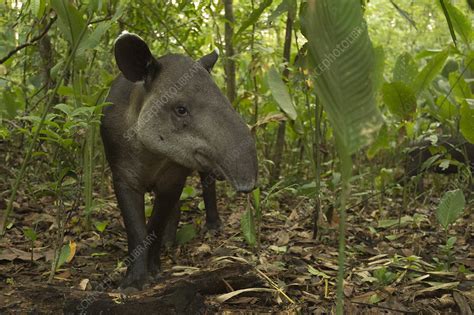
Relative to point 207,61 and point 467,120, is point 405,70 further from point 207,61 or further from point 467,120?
point 207,61

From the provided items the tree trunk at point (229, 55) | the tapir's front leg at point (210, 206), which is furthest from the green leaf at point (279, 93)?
the tree trunk at point (229, 55)

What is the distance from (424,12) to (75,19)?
7230 mm

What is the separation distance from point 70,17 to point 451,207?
2378 mm

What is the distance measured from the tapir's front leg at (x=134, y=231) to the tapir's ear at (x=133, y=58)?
658 mm

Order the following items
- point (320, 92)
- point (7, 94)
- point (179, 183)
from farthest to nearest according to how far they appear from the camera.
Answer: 1. point (7, 94)
2. point (179, 183)
3. point (320, 92)

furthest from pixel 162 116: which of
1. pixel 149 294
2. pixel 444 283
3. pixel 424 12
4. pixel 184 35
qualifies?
pixel 424 12

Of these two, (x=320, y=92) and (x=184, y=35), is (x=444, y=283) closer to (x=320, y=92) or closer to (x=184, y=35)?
(x=320, y=92)

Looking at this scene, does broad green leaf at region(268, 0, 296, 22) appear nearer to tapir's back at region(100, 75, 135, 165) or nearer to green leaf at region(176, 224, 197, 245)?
tapir's back at region(100, 75, 135, 165)

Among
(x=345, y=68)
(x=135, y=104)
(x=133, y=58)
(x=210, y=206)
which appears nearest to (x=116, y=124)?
(x=135, y=104)

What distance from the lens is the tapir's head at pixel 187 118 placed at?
293 cm

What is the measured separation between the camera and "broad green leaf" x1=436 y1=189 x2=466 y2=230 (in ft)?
11.3

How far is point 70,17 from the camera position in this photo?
3.11 meters

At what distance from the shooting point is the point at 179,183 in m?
3.78

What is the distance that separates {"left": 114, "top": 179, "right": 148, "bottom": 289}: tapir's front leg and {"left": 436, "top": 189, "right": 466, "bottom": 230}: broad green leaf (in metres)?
1.75
